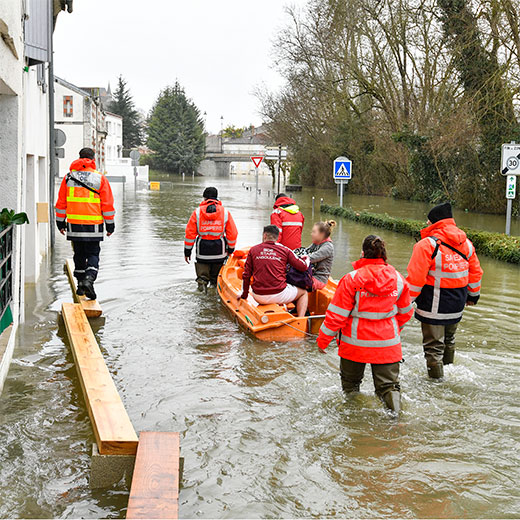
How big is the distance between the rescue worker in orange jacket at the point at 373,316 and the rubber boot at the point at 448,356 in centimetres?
160

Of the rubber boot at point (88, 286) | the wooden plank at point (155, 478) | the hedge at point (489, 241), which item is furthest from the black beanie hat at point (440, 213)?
the hedge at point (489, 241)

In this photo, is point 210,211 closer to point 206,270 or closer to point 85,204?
point 206,270

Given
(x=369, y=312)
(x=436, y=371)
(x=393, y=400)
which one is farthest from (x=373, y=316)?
(x=436, y=371)

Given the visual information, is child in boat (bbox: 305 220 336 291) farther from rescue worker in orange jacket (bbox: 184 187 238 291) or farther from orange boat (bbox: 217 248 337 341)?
rescue worker in orange jacket (bbox: 184 187 238 291)

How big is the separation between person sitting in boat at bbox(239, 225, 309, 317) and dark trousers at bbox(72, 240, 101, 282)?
2.08m

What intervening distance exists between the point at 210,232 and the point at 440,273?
531cm

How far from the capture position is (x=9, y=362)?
745cm

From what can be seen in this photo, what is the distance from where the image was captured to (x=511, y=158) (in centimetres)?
1828

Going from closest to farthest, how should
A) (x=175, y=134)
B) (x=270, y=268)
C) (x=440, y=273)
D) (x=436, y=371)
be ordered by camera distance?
1. (x=440, y=273)
2. (x=436, y=371)
3. (x=270, y=268)
4. (x=175, y=134)

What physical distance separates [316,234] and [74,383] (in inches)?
143

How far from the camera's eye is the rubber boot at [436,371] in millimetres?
7375

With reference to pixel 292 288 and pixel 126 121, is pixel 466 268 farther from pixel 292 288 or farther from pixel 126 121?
pixel 126 121

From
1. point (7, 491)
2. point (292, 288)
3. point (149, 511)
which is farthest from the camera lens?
point (292, 288)

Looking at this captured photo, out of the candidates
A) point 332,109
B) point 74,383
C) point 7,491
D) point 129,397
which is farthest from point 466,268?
point 332,109
